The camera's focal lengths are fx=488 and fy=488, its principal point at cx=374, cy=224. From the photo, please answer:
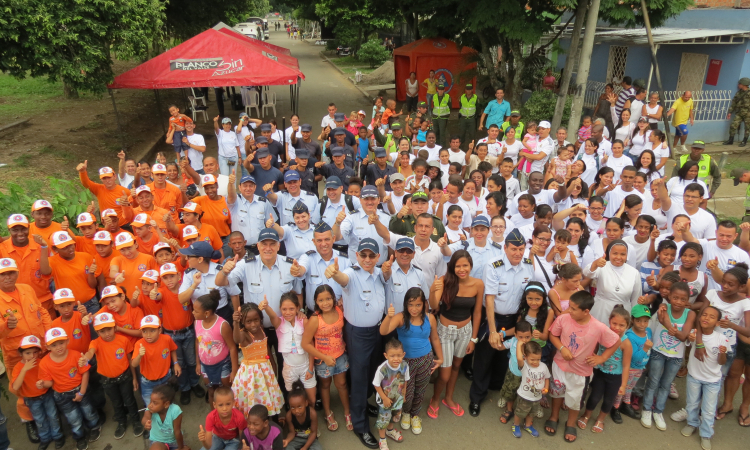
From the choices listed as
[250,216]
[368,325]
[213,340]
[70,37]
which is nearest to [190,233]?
[250,216]

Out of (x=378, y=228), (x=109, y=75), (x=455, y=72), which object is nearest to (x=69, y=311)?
(x=378, y=228)

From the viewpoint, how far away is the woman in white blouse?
187 inches

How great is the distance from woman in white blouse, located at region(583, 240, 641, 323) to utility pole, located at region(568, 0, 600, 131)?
22.7 ft

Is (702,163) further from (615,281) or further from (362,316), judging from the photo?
(362,316)

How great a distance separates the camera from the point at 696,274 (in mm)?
4859

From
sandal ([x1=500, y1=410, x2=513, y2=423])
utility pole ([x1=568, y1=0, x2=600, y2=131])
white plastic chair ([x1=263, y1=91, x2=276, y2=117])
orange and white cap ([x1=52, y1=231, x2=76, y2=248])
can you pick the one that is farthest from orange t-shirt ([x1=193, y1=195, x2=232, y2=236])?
white plastic chair ([x1=263, y1=91, x2=276, y2=117])

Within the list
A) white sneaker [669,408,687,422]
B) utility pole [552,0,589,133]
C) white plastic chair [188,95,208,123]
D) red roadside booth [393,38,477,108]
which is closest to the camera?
white sneaker [669,408,687,422]

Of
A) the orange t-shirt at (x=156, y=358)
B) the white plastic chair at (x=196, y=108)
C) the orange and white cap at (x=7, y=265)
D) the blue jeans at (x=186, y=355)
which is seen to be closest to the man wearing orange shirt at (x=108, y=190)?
the orange and white cap at (x=7, y=265)

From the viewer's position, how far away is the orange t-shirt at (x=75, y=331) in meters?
4.55

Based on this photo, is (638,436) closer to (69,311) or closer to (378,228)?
(378,228)

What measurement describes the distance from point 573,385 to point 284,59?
1180 cm

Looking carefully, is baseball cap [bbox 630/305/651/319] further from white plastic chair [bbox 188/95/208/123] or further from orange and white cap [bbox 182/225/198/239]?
white plastic chair [bbox 188/95/208/123]

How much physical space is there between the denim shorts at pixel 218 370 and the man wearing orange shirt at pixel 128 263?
1.18 metres

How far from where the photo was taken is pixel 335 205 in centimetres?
607
